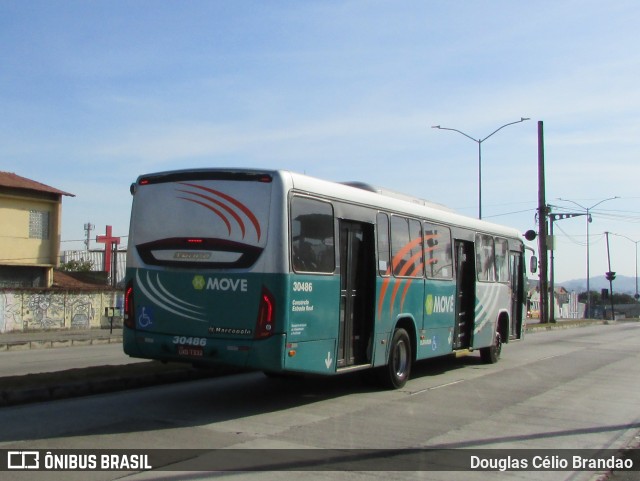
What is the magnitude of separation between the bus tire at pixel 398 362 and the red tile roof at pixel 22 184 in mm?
29073

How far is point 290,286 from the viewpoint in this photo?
950 centimetres

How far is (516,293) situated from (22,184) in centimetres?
2757

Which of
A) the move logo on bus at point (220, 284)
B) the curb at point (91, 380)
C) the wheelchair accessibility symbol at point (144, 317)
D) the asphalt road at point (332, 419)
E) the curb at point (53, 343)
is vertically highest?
the move logo on bus at point (220, 284)

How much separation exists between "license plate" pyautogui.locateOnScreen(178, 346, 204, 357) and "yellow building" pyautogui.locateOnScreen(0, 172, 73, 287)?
29.7 m

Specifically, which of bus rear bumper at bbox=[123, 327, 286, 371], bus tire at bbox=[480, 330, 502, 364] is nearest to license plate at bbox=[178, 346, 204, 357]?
bus rear bumper at bbox=[123, 327, 286, 371]

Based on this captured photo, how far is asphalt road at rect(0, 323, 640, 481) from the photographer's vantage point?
779 centimetres

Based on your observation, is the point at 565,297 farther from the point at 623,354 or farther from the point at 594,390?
the point at 594,390

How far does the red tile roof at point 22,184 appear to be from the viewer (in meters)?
37.0

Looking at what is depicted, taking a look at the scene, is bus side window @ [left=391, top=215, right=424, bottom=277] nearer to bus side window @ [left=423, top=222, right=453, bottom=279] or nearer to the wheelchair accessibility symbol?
bus side window @ [left=423, top=222, right=453, bottom=279]

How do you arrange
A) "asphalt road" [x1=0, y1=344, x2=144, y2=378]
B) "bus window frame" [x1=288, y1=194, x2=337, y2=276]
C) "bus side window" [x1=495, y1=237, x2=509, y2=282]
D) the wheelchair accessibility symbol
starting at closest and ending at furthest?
"bus window frame" [x1=288, y1=194, x2=337, y2=276]
the wheelchair accessibility symbol
"asphalt road" [x1=0, y1=344, x2=144, y2=378]
"bus side window" [x1=495, y1=237, x2=509, y2=282]

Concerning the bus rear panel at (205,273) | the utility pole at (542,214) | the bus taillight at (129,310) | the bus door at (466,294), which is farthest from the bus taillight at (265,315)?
the utility pole at (542,214)

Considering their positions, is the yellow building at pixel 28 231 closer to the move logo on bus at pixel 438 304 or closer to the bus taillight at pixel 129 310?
the move logo on bus at pixel 438 304

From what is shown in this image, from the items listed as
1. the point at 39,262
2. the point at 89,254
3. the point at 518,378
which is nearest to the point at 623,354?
the point at 518,378

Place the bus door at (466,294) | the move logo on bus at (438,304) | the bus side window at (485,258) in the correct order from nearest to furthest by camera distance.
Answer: the move logo on bus at (438,304), the bus door at (466,294), the bus side window at (485,258)
